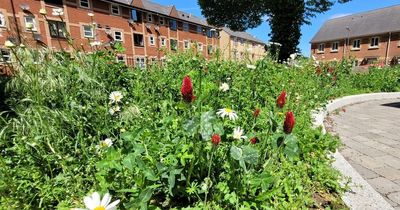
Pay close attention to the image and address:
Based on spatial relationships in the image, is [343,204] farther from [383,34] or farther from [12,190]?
[383,34]

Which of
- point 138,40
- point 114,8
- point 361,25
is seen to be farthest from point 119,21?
point 361,25

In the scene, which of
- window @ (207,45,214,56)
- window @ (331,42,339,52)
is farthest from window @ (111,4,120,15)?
window @ (331,42,339,52)

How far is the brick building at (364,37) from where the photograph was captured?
28297mm

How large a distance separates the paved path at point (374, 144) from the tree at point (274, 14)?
1122 centimetres

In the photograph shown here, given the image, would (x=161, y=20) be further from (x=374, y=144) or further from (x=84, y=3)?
(x=374, y=144)

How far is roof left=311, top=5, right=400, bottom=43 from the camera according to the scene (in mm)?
28991

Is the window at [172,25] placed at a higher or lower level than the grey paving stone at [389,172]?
higher

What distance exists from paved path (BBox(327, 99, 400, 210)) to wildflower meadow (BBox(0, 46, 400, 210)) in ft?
1.67

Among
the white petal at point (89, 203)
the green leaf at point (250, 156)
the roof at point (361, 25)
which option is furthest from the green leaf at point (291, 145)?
the roof at point (361, 25)

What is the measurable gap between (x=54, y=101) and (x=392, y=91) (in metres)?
11.9

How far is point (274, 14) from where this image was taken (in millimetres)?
18078

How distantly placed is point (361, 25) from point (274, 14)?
22.0 m

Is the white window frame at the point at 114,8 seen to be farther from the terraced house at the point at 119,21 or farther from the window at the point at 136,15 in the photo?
the window at the point at 136,15

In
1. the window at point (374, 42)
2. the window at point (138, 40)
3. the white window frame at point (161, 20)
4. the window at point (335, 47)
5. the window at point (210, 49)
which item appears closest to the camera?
the window at point (210, 49)
